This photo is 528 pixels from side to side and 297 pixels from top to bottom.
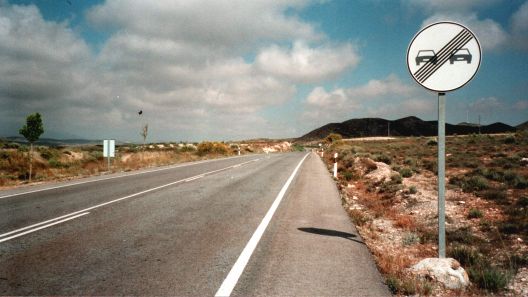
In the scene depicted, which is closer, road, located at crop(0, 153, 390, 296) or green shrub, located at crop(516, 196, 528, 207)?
road, located at crop(0, 153, 390, 296)

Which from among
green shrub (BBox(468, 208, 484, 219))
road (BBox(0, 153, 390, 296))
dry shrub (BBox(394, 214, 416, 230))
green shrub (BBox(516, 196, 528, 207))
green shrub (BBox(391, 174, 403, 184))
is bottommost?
dry shrub (BBox(394, 214, 416, 230))

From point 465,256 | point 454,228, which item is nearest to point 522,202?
point 454,228

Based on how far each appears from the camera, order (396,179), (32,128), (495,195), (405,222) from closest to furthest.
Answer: (405,222), (495,195), (396,179), (32,128)

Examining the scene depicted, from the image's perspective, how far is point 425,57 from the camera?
13.8ft

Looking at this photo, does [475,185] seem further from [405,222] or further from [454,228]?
[405,222]

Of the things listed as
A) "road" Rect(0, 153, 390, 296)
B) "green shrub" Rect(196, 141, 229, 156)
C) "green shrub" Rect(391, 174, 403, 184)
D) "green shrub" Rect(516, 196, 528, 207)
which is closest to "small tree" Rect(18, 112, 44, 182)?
"road" Rect(0, 153, 390, 296)

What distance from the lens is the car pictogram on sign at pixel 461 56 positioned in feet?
13.2

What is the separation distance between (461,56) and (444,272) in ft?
8.53

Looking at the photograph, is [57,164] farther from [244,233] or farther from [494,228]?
[494,228]

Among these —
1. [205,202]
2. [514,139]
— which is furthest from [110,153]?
[514,139]

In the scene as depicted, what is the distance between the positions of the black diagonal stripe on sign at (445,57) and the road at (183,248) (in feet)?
8.48

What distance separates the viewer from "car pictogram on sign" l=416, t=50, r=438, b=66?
4172 millimetres

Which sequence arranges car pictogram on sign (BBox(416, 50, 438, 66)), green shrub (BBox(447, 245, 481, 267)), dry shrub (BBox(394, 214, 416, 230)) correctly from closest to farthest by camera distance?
car pictogram on sign (BBox(416, 50, 438, 66))
green shrub (BBox(447, 245, 481, 267))
dry shrub (BBox(394, 214, 416, 230))

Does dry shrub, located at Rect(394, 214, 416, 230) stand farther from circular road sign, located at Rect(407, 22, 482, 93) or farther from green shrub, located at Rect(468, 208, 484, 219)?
circular road sign, located at Rect(407, 22, 482, 93)
